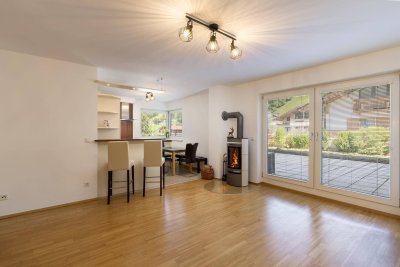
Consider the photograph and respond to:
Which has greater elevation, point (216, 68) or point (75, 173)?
point (216, 68)

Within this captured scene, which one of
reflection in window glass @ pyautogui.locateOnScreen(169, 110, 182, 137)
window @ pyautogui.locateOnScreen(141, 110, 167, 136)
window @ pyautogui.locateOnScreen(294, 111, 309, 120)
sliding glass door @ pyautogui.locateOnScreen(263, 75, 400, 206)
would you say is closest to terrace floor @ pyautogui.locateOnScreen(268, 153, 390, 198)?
sliding glass door @ pyautogui.locateOnScreen(263, 75, 400, 206)

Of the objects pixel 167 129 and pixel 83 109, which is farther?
pixel 167 129

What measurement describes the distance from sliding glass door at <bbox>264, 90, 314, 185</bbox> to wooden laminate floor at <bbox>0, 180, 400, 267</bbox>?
843 millimetres

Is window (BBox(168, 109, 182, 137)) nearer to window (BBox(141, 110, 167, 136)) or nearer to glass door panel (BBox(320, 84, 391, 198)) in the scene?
window (BBox(141, 110, 167, 136))

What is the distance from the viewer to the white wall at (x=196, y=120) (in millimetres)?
6219

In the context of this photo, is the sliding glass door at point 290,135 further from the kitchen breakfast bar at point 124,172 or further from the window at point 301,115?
the kitchen breakfast bar at point 124,172

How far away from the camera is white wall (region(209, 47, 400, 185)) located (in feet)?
9.73

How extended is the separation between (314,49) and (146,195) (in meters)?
3.90

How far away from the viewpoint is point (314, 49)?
9.43 feet

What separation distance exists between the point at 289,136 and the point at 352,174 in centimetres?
132

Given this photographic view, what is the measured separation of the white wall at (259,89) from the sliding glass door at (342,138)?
229 mm

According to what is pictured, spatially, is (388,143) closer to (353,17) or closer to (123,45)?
(353,17)

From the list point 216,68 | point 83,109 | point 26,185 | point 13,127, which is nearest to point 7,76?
point 13,127

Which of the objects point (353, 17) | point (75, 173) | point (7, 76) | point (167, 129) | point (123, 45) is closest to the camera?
point (353, 17)
